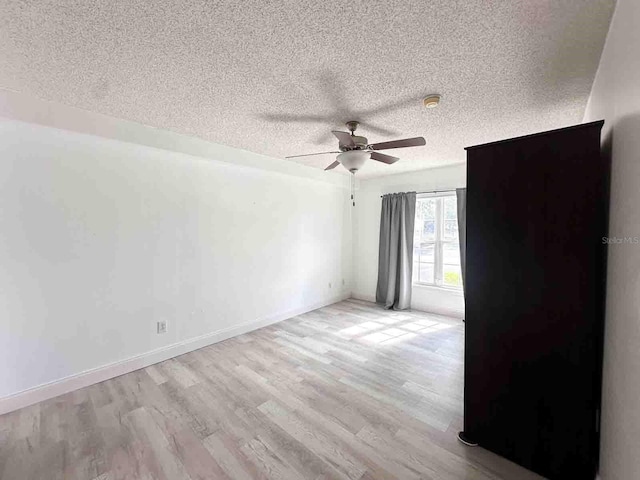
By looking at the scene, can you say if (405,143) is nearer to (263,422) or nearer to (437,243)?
(263,422)

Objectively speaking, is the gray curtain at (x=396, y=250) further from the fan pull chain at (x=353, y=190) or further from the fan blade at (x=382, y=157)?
the fan blade at (x=382, y=157)

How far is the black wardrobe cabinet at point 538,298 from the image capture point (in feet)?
4.40

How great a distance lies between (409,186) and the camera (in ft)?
15.4

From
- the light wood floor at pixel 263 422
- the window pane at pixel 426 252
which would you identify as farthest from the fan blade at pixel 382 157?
the window pane at pixel 426 252

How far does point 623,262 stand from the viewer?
1092 mm

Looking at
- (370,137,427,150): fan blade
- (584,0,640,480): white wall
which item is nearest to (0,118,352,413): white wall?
(370,137,427,150): fan blade

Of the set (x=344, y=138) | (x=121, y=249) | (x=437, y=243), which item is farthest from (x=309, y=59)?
(x=437, y=243)

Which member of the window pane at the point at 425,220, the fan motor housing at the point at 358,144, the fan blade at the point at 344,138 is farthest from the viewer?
the window pane at the point at 425,220

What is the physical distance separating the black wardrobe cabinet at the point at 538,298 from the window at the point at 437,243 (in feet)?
9.40

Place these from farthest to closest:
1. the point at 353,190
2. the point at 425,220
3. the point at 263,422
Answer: the point at 353,190 < the point at 425,220 < the point at 263,422

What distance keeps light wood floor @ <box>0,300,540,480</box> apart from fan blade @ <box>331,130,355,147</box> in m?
2.18

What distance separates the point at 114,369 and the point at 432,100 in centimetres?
373

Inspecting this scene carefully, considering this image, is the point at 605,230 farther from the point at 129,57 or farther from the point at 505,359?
the point at 129,57

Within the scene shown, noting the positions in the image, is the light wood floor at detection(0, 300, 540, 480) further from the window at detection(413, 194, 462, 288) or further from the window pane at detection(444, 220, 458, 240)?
the window pane at detection(444, 220, 458, 240)
